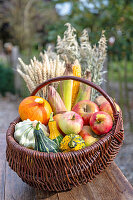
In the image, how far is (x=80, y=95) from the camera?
1449mm

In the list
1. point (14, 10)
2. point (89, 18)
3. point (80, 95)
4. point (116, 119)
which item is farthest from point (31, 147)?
point (14, 10)

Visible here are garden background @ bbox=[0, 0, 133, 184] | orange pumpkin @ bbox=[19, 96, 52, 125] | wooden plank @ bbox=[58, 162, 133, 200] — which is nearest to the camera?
wooden plank @ bbox=[58, 162, 133, 200]

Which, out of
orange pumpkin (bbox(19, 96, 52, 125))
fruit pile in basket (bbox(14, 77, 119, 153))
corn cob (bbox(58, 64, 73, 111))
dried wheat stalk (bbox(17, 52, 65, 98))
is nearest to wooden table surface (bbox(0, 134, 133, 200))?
fruit pile in basket (bbox(14, 77, 119, 153))

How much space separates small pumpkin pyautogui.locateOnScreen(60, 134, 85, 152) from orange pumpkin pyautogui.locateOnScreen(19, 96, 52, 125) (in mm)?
224

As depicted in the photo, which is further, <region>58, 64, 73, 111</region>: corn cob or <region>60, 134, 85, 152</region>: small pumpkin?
<region>58, 64, 73, 111</region>: corn cob

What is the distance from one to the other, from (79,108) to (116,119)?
23cm

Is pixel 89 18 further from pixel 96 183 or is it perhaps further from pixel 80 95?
pixel 96 183

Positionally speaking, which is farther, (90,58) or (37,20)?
(37,20)

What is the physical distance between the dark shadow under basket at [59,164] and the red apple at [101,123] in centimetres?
4

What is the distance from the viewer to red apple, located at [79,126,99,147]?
109cm

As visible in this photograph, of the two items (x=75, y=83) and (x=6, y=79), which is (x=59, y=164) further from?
(x=6, y=79)

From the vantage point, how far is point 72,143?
0.98m

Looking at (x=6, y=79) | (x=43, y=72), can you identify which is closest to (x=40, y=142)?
(x=43, y=72)

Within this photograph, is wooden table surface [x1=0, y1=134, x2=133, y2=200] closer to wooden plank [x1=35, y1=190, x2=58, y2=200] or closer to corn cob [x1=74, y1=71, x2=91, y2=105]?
wooden plank [x1=35, y1=190, x2=58, y2=200]
